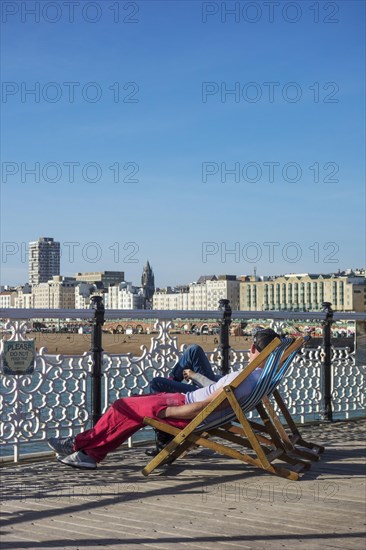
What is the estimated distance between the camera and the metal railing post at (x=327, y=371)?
942 cm

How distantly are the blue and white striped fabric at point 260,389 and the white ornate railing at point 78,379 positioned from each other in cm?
155

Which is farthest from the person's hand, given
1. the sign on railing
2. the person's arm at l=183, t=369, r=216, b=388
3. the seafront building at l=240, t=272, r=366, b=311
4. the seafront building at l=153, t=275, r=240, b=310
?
the seafront building at l=153, t=275, r=240, b=310

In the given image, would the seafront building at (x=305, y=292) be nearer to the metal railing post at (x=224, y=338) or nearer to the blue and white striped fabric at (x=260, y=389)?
the metal railing post at (x=224, y=338)

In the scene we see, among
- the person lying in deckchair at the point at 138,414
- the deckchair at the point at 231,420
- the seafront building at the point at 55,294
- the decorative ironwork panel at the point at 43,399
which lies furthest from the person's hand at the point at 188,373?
Result: the seafront building at the point at 55,294

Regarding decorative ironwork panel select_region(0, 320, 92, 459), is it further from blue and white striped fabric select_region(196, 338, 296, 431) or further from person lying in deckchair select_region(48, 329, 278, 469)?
blue and white striped fabric select_region(196, 338, 296, 431)

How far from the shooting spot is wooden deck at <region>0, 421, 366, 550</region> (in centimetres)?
437

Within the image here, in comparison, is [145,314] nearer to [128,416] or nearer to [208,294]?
[128,416]

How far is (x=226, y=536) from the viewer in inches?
176

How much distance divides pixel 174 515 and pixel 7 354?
7.36 ft

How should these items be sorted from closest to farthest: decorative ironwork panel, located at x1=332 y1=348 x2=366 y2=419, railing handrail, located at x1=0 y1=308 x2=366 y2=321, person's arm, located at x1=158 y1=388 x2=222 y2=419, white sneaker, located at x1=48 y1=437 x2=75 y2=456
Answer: person's arm, located at x1=158 y1=388 x2=222 y2=419, white sneaker, located at x1=48 y1=437 x2=75 y2=456, railing handrail, located at x1=0 y1=308 x2=366 y2=321, decorative ironwork panel, located at x1=332 y1=348 x2=366 y2=419

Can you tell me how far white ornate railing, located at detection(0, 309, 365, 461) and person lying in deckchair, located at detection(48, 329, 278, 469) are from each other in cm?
78

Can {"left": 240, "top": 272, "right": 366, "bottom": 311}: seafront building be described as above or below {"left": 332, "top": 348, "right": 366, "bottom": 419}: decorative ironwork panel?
above

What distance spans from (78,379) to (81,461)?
115 centimetres

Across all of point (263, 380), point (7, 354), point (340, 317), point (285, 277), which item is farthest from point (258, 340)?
point (285, 277)
